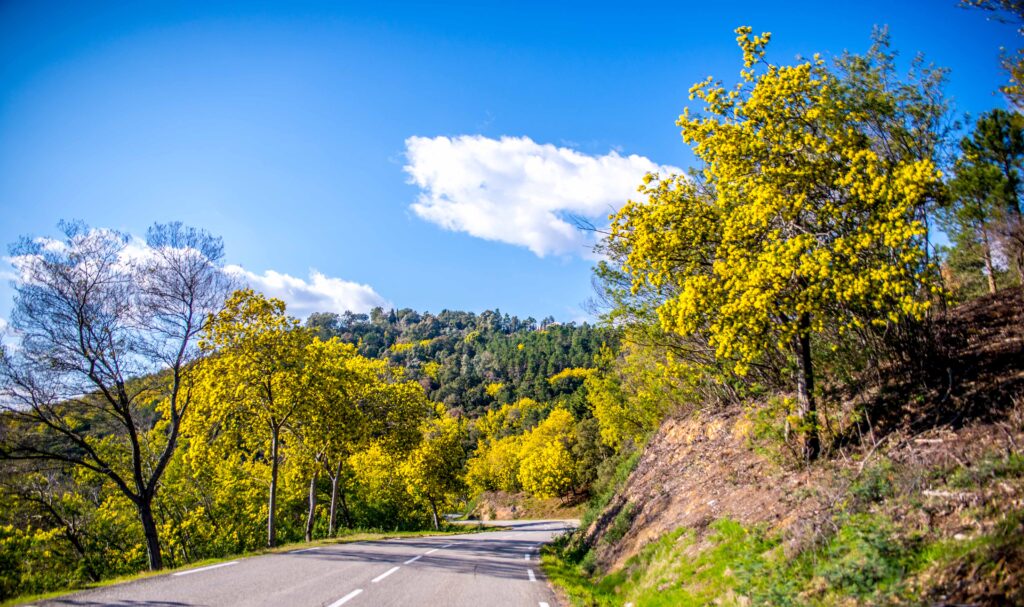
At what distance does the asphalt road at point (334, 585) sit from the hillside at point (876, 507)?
6.26ft

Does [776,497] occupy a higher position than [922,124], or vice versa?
[922,124]

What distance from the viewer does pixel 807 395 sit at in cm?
907

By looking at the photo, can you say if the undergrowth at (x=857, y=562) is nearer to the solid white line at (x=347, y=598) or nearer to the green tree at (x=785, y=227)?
the green tree at (x=785, y=227)

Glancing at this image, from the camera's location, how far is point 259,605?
7672 millimetres

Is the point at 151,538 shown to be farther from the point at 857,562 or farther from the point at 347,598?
the point at 857,562

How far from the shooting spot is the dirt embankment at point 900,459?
609 centimetres

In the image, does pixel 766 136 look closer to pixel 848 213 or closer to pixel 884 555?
pixel 848 213

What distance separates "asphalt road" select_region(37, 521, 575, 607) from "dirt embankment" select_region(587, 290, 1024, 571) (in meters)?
3.35

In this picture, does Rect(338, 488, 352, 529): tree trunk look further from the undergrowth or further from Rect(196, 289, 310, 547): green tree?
the undergrowth

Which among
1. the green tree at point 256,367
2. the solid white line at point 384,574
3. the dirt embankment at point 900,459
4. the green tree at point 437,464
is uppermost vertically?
the green tree at point 256,367

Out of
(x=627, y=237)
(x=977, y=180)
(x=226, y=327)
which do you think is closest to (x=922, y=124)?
(x=977, y=180)

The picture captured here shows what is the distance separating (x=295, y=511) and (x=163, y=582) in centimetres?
3500

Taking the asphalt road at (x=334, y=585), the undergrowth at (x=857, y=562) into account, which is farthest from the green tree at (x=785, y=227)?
the asphalt road at (x=334, y=585)

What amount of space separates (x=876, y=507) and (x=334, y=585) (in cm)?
948
